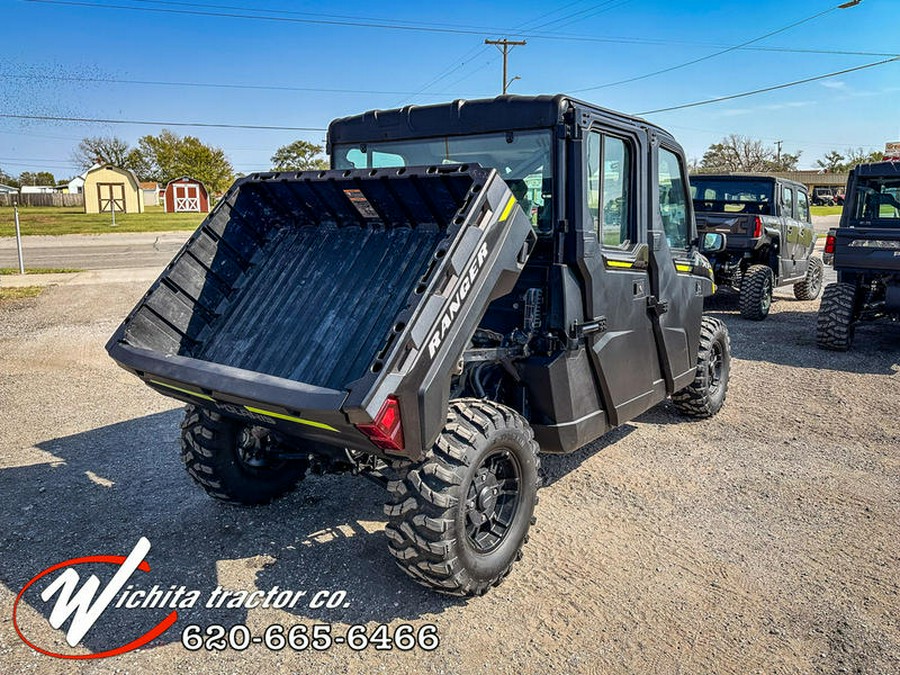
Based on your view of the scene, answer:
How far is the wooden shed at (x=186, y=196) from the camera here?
52594 millimetres

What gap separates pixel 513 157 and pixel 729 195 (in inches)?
350

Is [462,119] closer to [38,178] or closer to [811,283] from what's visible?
[811,283]

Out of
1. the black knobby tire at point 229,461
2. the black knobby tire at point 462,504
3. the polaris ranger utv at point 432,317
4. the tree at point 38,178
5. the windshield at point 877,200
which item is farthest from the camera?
the tree at point 38,178

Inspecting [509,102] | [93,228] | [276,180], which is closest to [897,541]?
[509,102]

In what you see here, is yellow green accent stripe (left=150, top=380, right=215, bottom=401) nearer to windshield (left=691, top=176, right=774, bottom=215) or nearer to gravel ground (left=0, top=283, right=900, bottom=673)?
gravel ground (left=0, top=283, right=900, bottom=673)

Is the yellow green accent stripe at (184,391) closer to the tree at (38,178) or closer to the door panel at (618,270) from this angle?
the door panel at (618,270)

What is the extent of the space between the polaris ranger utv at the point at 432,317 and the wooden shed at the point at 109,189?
173 feet

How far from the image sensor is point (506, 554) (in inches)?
137

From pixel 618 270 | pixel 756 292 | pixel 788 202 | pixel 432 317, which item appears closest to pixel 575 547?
pixel 618 270

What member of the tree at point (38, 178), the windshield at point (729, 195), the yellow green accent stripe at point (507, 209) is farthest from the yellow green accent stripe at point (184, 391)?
the tree at point (38, 178)

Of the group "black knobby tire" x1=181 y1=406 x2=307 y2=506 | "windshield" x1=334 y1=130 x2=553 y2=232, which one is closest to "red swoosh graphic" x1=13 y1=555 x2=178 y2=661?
"black knobby tire" x1=181 y1=406 x2=307 y2=506

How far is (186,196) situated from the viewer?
53500mm

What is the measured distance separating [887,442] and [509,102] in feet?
13.5

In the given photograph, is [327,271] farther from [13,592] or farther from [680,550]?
[680,550]
